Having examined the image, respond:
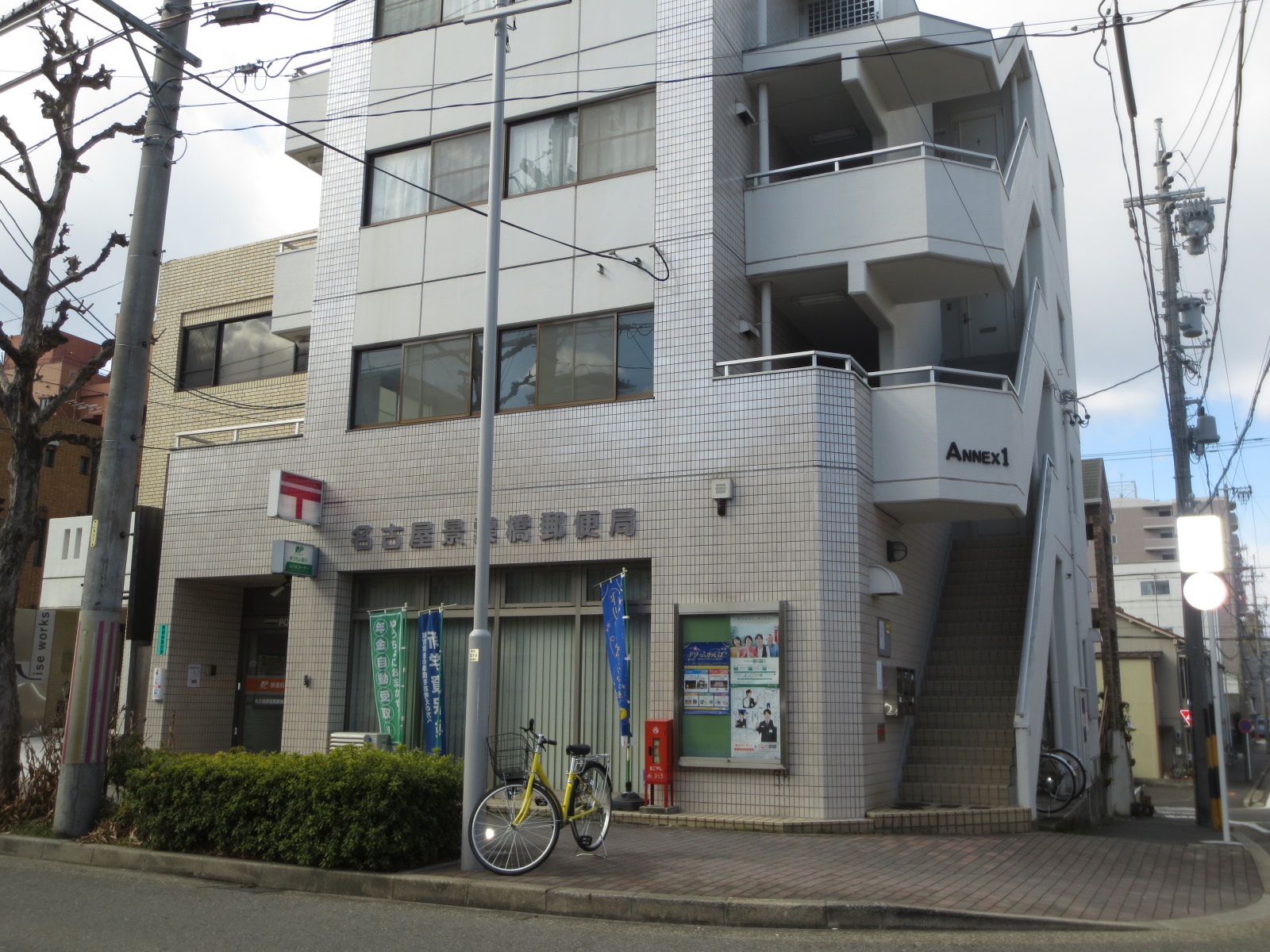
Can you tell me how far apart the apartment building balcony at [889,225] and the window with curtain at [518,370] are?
2235 mm

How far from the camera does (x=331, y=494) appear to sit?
51.3 feet

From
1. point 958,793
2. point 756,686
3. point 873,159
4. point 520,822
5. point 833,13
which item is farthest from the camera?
point 833,13

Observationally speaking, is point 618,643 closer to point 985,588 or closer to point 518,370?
point 518,370

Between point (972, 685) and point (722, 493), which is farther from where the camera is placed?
point (972, 685)

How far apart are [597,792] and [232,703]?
9904 mm

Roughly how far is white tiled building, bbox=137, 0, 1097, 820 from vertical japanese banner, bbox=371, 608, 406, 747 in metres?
0.59

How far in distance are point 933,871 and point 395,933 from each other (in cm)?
471

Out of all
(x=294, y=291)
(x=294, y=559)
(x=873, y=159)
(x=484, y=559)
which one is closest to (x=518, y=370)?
(x=294, y=559)

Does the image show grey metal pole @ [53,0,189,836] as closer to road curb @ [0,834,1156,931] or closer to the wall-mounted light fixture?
road curb @ [0,834,1156,931]

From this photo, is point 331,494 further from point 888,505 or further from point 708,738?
point 888,505

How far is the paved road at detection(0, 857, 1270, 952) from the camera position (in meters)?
6.96

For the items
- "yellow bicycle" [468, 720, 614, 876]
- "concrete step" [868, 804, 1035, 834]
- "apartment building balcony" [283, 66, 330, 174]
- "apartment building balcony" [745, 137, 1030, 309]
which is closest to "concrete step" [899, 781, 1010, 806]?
"concrete step" [868, 804, 1035, 834]

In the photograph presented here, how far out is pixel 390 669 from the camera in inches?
576

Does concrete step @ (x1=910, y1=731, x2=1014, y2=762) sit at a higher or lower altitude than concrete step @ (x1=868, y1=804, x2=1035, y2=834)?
higher
